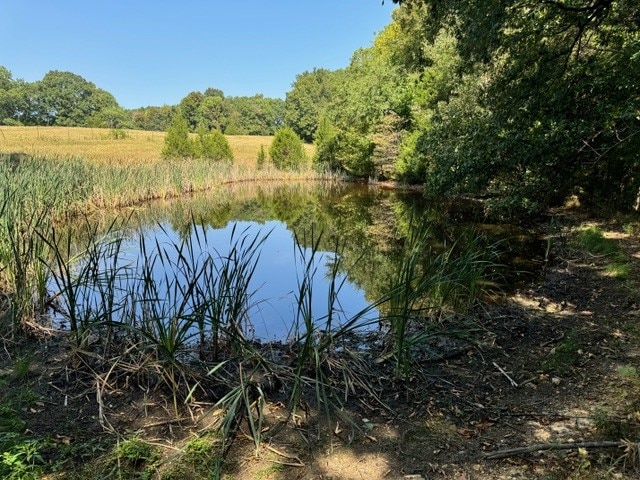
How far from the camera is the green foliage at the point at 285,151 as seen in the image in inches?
1066

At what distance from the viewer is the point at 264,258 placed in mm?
7543

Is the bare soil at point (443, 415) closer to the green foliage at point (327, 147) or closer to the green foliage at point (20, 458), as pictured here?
the green foliage at point (20, 458)

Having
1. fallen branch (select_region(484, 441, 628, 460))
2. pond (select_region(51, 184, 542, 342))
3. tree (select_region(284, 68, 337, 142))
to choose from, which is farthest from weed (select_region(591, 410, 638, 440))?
tree (select_region(284, 68, 337, 142))

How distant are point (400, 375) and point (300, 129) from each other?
5323cm

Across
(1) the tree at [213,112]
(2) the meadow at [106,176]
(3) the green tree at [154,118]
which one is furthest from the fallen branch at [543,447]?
(3) the green tree at [154,118]

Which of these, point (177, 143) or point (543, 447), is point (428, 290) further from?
point (177, 143)

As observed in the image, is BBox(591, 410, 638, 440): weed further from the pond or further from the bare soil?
the pond

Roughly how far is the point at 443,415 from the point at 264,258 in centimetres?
539

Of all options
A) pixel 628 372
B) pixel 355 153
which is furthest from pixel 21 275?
pixel 355 153

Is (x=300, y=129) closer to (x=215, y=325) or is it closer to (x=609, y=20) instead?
(x=609, y=20)

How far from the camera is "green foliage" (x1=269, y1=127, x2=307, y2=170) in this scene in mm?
27078

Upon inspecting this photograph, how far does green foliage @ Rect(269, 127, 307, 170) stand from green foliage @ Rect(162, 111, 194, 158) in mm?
5367

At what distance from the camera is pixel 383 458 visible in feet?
6.87

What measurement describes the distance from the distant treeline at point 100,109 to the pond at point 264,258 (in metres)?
41.5
